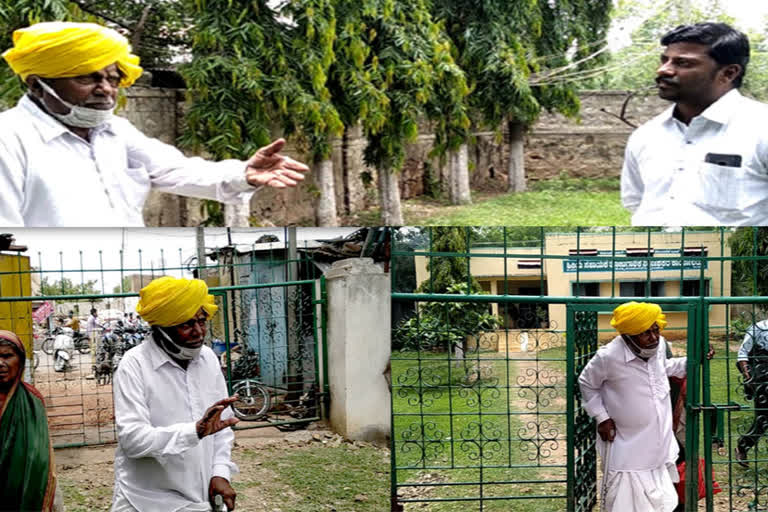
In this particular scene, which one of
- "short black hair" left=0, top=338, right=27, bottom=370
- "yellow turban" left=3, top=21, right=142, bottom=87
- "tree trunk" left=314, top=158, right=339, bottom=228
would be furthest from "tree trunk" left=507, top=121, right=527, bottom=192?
"short black hair" left=0, top=338, right=27, bottom=370

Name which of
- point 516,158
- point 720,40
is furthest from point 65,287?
point 720,40

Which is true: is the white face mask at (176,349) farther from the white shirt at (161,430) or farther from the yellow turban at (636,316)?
the yellow turban at (636,316)

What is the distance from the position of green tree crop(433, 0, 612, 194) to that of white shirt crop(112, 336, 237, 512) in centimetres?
96

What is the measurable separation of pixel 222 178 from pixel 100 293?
1.84ft

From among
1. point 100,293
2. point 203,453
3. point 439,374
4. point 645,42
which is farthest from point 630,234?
point 100,293

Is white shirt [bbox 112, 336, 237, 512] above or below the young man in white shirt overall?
below

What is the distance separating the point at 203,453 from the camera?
94.6 inches

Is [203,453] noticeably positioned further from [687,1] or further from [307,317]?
[687,1]

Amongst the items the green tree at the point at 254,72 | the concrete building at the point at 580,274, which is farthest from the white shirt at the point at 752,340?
the green tree at the point at 254,72

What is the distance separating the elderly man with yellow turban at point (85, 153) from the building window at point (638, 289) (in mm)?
1099

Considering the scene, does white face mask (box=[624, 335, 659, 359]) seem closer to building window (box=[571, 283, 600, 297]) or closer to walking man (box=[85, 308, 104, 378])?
building window (box=[571, 283, 600, 297])

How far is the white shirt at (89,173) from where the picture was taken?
2.08 meters

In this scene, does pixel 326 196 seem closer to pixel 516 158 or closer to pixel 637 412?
pixel 516 158

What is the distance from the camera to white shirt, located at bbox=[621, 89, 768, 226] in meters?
2.31
